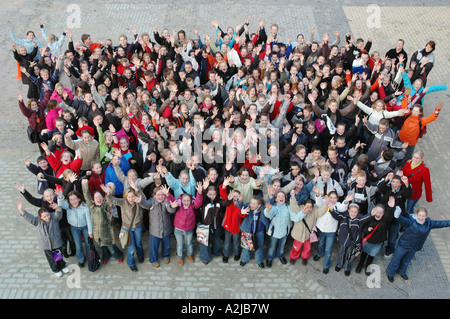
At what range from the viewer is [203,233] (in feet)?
24.4

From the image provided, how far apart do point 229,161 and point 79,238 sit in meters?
2.88

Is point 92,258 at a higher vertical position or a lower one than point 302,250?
higher

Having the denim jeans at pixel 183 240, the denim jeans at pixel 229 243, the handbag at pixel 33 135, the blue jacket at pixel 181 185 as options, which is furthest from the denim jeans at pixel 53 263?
the handbag at pixel 33 135

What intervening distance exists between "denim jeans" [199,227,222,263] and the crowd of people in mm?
30

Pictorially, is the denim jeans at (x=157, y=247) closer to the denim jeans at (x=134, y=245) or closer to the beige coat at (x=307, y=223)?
the denim jeans at (x=134, y=245)

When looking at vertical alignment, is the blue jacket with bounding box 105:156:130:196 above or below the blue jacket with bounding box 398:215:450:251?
above

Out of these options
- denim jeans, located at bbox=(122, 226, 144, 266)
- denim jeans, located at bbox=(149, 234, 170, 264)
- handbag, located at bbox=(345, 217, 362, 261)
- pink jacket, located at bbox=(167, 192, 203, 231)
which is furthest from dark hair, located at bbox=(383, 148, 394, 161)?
denim jeans, located at bbox=(122, 226, 144, 266)

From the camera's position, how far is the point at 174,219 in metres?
7.34

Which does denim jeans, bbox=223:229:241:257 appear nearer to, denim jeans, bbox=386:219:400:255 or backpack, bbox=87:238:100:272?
backpack, bbox=87:238:100:272

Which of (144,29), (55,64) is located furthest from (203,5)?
(55,64)

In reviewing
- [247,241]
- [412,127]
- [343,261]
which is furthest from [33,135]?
[412,127]

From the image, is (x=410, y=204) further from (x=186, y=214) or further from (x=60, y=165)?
(x=60, y=165)

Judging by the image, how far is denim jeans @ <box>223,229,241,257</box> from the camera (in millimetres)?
7636

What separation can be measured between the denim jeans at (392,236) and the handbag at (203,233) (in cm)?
Answer: 318
